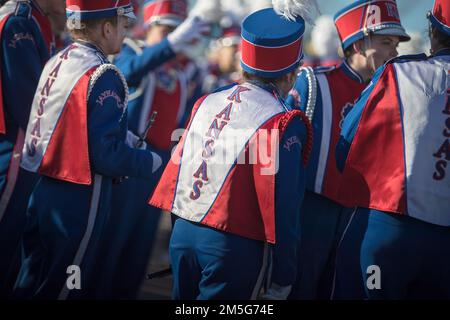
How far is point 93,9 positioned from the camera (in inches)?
139

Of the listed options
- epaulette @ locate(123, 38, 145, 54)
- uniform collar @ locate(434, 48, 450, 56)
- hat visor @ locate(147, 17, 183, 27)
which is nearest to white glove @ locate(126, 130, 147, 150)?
uniform collar @ locate(434, 48, 450, 56)

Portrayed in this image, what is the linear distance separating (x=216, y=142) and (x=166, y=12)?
126 inches

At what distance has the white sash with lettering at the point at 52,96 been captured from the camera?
11.3 ft

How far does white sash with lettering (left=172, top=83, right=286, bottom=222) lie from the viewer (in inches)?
119

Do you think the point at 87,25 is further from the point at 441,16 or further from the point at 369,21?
the point at 441,16

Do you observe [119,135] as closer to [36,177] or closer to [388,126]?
[36,177]

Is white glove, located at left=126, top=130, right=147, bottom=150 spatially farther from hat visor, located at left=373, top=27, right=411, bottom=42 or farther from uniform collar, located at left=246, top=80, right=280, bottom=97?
hat visor, located at left=373, top=27, right=411, bottom=42

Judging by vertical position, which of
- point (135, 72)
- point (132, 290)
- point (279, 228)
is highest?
point (279, 228)

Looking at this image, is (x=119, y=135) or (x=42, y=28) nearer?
(x=119, y=135)

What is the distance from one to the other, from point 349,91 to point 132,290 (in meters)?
2.41

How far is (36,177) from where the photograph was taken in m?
3.90

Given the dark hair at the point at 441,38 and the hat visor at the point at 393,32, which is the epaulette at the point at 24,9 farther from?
the dark hair at the point at 441,38
